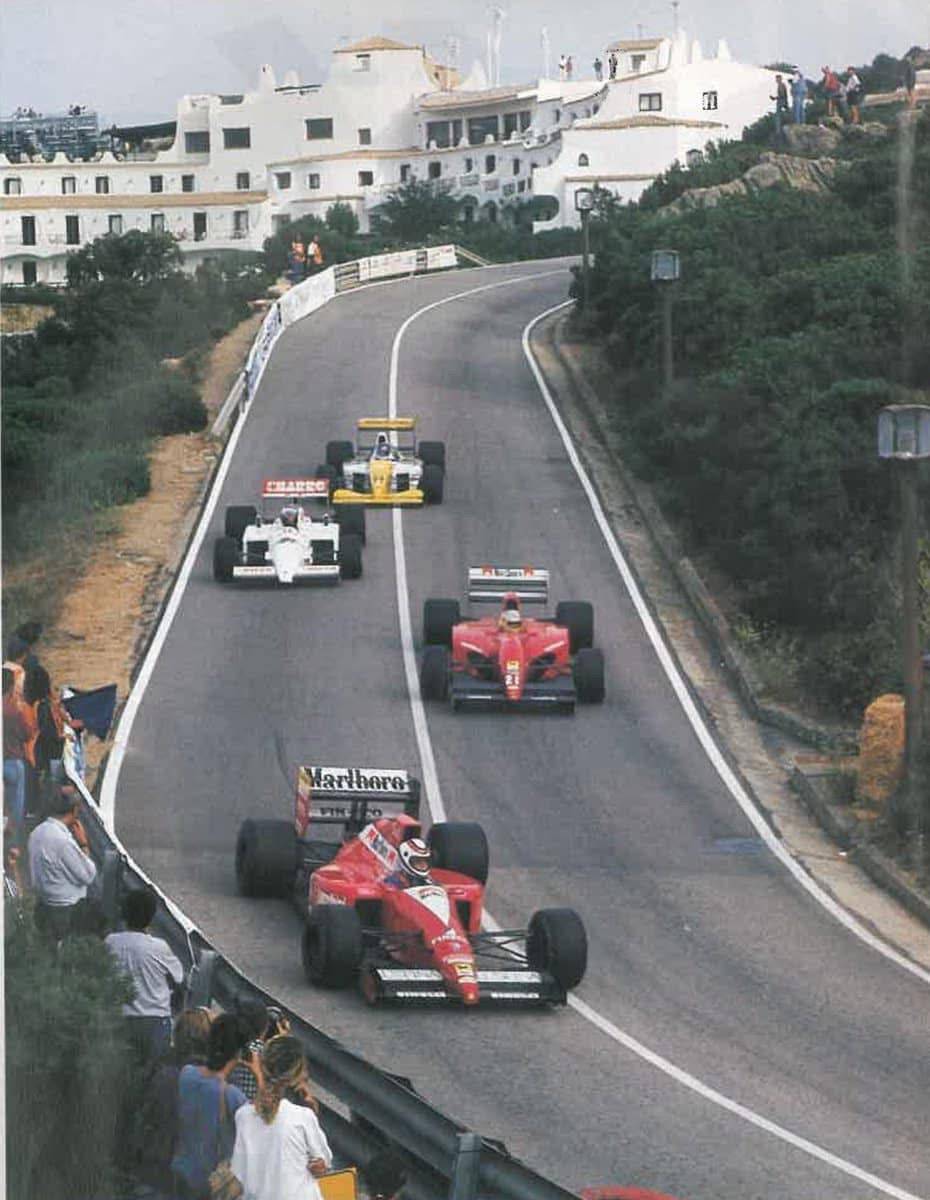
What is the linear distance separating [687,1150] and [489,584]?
1371cm

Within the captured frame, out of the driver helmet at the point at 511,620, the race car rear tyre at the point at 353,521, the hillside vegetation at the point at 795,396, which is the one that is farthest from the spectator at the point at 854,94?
the driver helmet at the point at 511,620

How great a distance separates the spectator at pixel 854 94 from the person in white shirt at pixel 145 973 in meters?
49.9

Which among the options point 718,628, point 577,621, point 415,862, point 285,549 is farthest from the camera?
point 285,549

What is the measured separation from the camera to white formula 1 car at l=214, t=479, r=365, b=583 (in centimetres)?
2872

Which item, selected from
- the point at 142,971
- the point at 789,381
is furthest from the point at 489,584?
the point at 142,971

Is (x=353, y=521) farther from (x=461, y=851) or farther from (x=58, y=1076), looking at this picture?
(x=58, y=1076)

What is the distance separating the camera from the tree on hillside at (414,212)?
81.2 meters

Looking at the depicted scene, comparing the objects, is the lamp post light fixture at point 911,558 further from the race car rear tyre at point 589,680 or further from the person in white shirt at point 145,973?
the person in white shirt at point 145,973

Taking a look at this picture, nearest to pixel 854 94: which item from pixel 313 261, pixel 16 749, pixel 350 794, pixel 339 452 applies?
pixel 313 261

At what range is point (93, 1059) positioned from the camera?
29.2 feet

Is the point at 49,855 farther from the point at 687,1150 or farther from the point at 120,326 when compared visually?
the point at 120,326

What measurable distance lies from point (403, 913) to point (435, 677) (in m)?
8.91

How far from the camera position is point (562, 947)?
49.5 ft

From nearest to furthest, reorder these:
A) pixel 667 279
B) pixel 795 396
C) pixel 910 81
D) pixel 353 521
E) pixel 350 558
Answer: pixel 350 558, pixel 353 521, pixel 795 396, pixel 667 279, pixel 910 81
